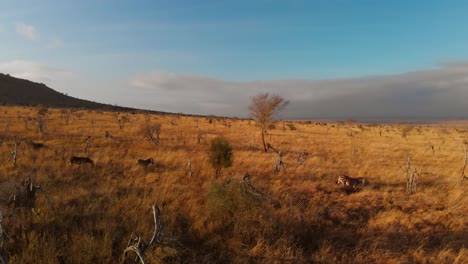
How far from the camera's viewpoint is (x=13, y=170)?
1082 centimetres

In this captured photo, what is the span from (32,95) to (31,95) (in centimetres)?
24

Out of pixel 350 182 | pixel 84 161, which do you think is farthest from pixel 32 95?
pixel 350 182

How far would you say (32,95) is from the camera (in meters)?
82.1

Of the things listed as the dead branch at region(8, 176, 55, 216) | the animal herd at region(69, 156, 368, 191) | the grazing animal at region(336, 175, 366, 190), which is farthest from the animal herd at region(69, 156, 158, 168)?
the grazing animal at region(336, 175, 366, 190)

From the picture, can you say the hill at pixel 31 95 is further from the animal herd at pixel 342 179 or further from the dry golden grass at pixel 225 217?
the dry golden grass at pixel 225 217

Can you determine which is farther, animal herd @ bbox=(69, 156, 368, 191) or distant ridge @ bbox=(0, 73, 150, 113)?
distant ridge @ bbox=(0, 73, 150, 113)

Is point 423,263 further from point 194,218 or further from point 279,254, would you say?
point 194,218

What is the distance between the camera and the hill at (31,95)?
75.8 meters

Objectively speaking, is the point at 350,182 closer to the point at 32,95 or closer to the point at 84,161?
the point at 84,161

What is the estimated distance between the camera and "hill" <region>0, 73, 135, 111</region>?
75.8m

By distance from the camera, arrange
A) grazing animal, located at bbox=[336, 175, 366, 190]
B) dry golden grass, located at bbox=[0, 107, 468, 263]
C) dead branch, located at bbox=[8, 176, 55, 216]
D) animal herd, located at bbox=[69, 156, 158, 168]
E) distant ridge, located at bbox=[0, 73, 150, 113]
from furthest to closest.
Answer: distant ridge, located at bbox=[0, 73, 150, 113]
grazing animal, located at bbox=[336, 175, 366, 190]
animal herd, located at bbox=[69, 156, 158, 168]
dead branch, located at bbox=[8, 176, 55, 216]
dry golden grass, located at bbox=[0, 107, 468, 263]

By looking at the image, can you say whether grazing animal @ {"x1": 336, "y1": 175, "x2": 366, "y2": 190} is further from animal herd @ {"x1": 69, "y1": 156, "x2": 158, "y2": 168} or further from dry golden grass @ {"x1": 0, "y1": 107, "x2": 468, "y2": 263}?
animal herd @ {"x1": 69, "y1": 156, "x2": 158, "y2": 168}

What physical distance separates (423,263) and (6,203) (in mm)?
9385

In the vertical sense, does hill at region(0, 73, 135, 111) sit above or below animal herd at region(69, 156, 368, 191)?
above
